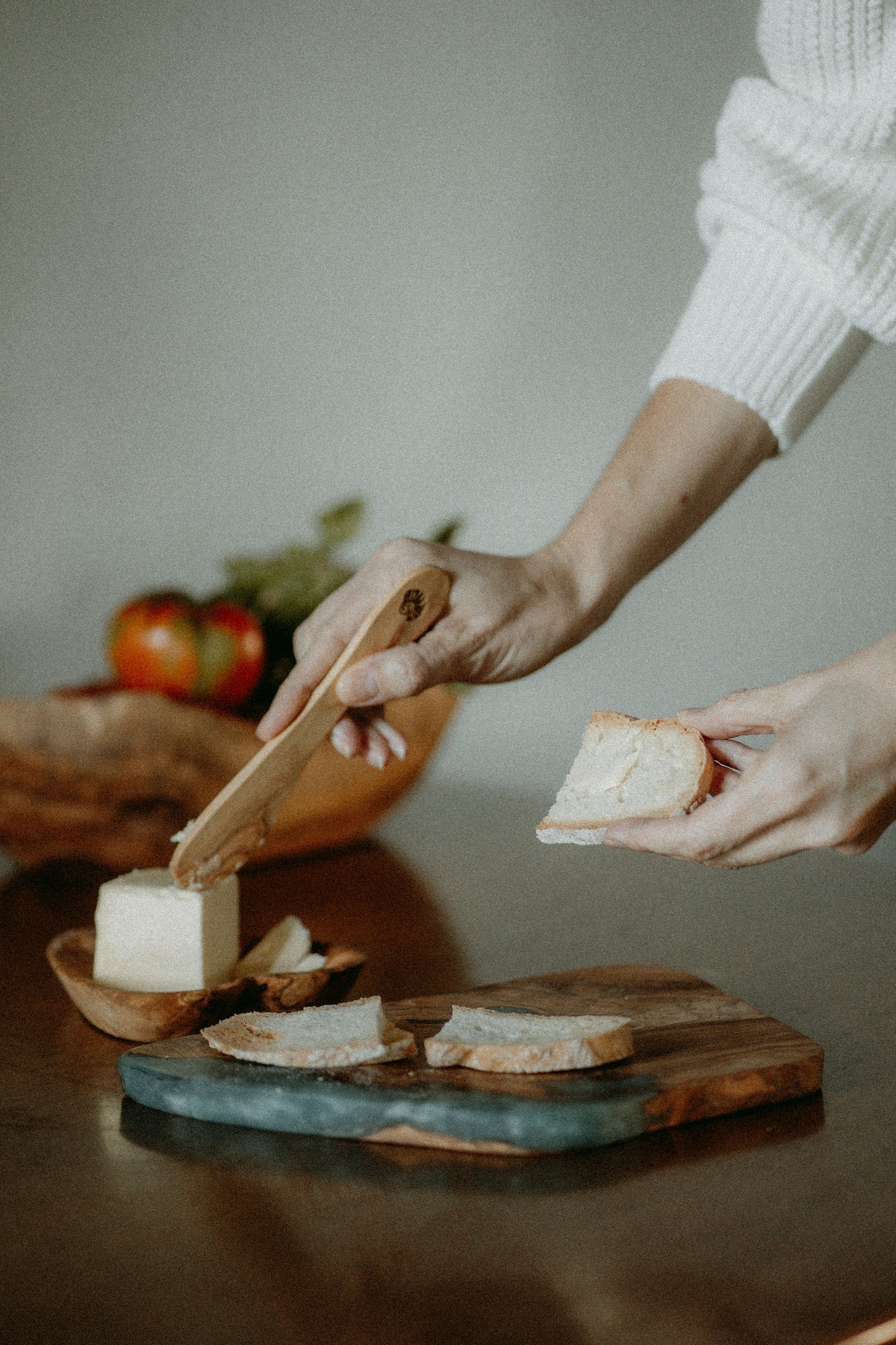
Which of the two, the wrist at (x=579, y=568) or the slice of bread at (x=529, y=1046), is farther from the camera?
the wrist at (x=579, y=568)

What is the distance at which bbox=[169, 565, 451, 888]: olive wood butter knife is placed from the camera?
0.93m

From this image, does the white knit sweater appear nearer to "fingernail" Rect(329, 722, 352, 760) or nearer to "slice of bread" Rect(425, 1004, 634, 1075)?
"fingernail" Rect(329, 722, 352, 760)

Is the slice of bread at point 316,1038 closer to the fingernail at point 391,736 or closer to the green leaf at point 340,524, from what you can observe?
the fingernail at point 391,736

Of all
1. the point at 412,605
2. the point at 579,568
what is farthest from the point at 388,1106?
the point at 579,568

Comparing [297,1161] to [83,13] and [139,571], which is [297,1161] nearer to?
[139,571]

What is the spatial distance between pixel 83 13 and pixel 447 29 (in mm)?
585

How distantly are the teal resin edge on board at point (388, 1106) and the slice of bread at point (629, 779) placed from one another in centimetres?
21

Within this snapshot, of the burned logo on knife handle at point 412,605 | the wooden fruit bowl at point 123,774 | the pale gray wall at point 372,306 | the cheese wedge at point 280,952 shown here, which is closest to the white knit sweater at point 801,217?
the burned logo on knife handle at point 412,605

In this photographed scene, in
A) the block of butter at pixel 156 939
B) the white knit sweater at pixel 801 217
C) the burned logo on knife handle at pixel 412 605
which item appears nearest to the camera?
the block of butter at pixel 156 939

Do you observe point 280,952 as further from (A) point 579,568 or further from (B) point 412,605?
(A) point 579,568

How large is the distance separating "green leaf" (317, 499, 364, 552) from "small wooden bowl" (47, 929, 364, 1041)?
0.69 meters

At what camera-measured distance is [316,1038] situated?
800mm

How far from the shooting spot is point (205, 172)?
A: 83.0 inches

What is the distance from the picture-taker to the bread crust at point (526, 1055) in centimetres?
78
